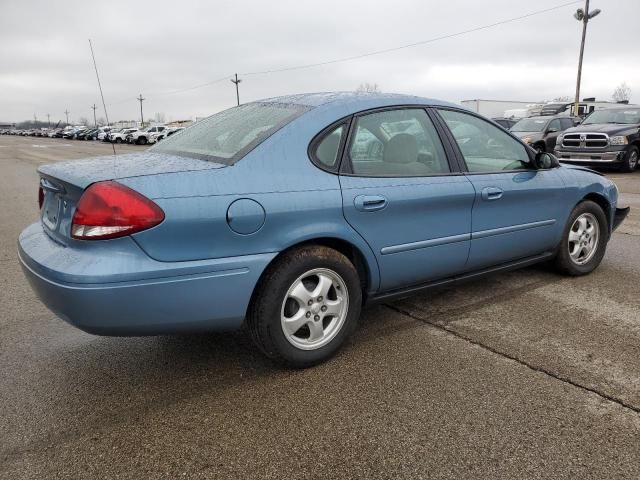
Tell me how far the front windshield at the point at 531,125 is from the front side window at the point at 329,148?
1460 cm

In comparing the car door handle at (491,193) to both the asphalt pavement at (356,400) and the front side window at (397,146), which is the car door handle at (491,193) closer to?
the front side window at (397,146)

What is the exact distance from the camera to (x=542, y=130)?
16.0 m

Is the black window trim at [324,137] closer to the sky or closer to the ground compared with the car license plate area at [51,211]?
closer to the sky

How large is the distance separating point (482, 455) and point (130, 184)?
6.41ft

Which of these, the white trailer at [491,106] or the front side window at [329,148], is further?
the white trailer at [491,106]

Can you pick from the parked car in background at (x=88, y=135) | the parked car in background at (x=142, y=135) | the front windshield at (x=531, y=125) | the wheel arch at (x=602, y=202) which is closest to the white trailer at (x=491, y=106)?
the parked car in background at (x=142, y=135)

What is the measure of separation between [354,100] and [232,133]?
0.78m

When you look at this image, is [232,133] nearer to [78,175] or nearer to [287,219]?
[287,219]

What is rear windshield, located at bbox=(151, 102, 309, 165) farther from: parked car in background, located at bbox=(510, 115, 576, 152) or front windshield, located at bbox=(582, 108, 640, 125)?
front windshield, located at bbox=(582, 108, 640, 125)

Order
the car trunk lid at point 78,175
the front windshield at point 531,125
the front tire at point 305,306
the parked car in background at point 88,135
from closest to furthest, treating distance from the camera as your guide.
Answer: the car trunk lid at point 78,175, the front tire at point 305,306, the front windshield at point 531,125, the parked car in background at point 88,135

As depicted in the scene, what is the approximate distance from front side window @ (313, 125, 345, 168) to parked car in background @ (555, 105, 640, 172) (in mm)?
12821

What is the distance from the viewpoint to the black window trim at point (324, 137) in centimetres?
286

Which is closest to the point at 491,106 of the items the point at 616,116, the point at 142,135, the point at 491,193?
the point at 142,135

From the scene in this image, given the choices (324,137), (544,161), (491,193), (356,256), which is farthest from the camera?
(544,161)
